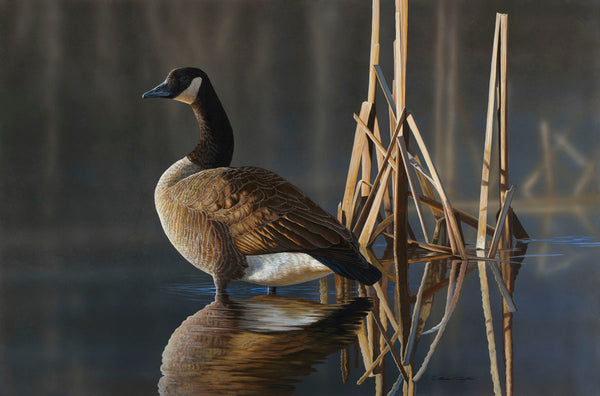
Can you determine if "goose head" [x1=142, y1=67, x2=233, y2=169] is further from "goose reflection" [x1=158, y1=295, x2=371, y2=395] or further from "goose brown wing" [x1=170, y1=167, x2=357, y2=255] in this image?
"goose reflection" [x1=158, y1=295, x2=371, y2=395]

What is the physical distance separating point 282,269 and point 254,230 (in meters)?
0.28

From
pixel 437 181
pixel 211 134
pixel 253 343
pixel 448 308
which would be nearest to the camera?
pixel 253 343

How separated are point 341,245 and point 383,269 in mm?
1049

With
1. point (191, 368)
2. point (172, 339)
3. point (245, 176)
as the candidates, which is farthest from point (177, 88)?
point (191, 368)

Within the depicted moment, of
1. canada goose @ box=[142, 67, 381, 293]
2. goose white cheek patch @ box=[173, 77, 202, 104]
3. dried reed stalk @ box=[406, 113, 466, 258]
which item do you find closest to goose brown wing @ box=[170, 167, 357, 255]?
canada goose @ box=[142, 67, 381, 293]

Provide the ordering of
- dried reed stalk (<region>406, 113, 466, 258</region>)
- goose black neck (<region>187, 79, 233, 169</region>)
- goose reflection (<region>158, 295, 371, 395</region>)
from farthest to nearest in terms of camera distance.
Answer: dried reed stalk (<region>406, 113, 466, 258</region>)
goose black neck (<region>187, 79, 233, 169</region>)
goose reflection (<region>158, 295, 371, 395</region>)

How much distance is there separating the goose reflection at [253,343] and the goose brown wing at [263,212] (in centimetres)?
34

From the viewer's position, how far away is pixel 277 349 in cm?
359

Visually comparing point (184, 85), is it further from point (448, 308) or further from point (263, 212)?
point (448, 308)

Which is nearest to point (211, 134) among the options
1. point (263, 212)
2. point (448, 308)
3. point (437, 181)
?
point (263, 212)

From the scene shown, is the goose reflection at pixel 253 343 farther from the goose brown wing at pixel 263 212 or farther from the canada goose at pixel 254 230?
the goose brown wing at pixel 263 212

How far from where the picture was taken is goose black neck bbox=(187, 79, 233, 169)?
5.48m

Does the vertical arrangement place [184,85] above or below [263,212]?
above

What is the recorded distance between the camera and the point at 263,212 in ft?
15.7
